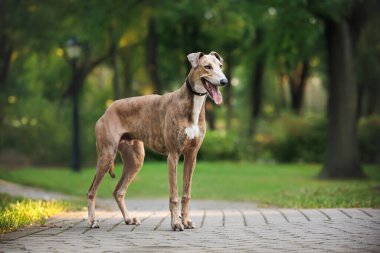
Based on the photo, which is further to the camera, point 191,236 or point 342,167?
point 342,167

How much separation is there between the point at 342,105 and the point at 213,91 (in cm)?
1533

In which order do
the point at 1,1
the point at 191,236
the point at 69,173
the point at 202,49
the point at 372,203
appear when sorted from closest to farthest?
1. the point at 191,236
2. the point at 372,203
3. the point at 69,173
4. the point at 1,1
5. the point at 202,49

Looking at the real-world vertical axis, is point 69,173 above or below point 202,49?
below

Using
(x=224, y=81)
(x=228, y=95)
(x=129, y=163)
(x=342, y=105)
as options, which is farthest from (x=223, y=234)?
(x=228, y=95)

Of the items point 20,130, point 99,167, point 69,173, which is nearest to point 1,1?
point 20,130

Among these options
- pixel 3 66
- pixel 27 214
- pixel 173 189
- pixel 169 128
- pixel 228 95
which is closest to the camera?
Answer: pixel 173 189

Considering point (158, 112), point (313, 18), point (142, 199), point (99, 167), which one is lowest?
point (142, 199)

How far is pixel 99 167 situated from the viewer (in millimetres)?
9547

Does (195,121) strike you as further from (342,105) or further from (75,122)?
(75,122)

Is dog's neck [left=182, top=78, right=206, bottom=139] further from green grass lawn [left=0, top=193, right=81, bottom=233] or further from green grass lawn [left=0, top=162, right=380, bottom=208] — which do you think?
green grass lawn [left=0, top=162, right=380, bottom=208]

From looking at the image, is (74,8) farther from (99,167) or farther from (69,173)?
(99,167)

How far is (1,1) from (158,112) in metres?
20.2

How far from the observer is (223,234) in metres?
8.34

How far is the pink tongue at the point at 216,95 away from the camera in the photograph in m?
8.61
